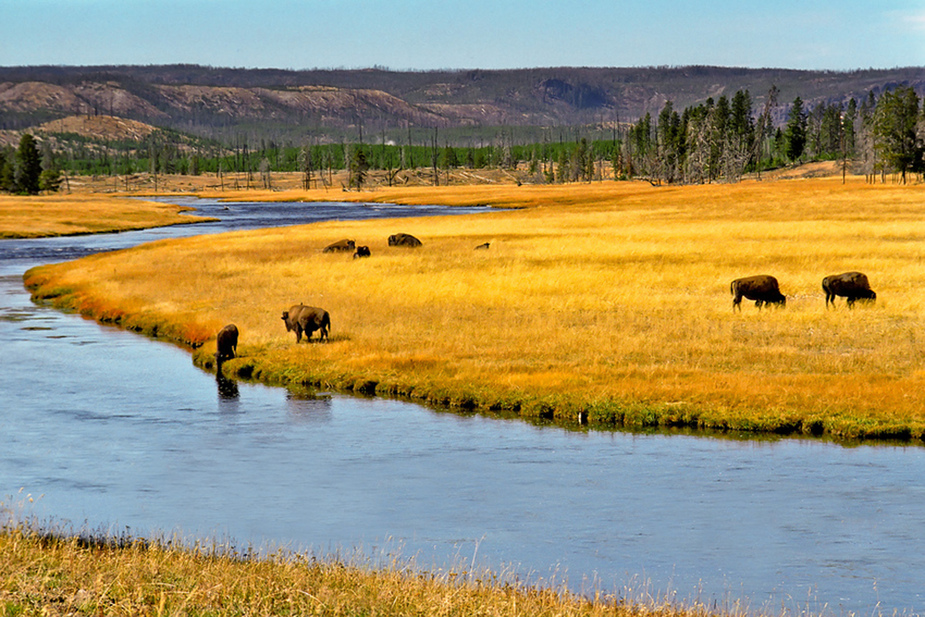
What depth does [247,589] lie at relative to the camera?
416 inches

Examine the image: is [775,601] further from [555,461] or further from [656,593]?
[555,461]

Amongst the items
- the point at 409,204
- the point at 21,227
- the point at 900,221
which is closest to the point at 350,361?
the point at 900,221

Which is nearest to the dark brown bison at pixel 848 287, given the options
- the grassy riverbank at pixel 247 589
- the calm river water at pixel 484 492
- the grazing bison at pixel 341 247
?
the calm river water at pixel 484 492

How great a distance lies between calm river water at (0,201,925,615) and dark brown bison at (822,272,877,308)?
1637cm

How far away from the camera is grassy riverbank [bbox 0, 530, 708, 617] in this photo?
31.7 ft

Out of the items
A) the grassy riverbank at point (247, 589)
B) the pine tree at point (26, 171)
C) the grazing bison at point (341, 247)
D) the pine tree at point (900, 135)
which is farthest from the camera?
the pine tree at point (26, 171)

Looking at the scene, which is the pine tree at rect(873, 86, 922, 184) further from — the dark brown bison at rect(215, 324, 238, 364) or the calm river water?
the calm river water

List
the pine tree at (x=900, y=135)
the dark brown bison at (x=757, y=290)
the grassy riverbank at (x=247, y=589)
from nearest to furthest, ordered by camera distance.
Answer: the grassy riverbank at (x=247, y=589)
the dark brown bison at (x=757, y=290)
the pine tree at (x=900, y=135)

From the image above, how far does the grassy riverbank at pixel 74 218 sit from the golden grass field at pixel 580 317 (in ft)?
109

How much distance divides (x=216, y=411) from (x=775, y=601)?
51.9 feet

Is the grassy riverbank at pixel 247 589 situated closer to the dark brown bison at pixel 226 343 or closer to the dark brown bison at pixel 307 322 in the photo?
the dark brown bison at pixel 226 343

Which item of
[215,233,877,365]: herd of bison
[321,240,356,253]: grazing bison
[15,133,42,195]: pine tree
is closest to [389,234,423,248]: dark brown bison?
[321,240,356,253]: grazing bison

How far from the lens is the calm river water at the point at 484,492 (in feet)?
46.0

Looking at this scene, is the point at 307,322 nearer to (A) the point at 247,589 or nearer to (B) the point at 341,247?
(A) the point at 247,589
